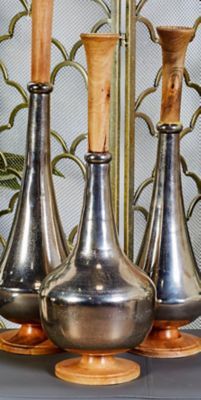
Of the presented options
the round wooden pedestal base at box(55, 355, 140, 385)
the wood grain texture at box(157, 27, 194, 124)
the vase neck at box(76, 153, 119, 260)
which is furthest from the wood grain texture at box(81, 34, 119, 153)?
the round wooden pedestal base at box(55, 355, 140, 385)

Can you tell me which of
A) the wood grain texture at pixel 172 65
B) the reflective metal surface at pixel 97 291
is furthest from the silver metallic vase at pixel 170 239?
the reflective metal surface at pixel 97 291

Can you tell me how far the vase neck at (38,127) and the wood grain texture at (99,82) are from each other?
161 millimetres

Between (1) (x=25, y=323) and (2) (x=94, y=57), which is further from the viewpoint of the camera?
(1) (x=25, y=323)

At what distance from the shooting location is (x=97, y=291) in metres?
1.24

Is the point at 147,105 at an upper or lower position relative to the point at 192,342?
upper

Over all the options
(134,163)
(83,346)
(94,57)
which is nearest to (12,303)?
(83,346)

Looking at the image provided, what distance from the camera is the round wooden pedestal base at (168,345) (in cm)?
141

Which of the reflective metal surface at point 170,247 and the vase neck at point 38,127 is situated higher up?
the vase neck at point 38,127

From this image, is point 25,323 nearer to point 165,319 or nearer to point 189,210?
point 165,319

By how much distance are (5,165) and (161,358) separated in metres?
1.03

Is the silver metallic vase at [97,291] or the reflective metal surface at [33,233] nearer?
the silver metallic vase at [97,291]

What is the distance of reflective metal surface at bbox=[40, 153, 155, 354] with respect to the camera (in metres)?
1.24

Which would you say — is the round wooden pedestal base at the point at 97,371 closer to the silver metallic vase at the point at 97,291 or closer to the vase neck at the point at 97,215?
the silver metallic vase at the point at 97,291

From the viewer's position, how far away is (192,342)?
1.45m
